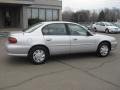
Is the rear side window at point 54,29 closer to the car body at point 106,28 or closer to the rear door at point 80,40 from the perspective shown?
the rear door at point 80,40

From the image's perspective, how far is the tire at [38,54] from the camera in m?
6.56

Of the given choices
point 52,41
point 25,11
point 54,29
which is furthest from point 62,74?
point 25,11

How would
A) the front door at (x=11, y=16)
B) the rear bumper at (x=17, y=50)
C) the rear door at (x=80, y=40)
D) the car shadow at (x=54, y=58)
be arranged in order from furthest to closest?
the front door at (x=11, y=16) < the rear door at (x=80, y=40) < the car shadow at (x=54, y=58) < the rear bumper at (x=17, y=50)

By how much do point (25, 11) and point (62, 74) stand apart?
59.1 ft

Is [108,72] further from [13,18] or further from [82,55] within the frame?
[13,18]

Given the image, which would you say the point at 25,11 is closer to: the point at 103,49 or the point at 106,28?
the point at 106,28

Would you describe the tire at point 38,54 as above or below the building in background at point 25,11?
below

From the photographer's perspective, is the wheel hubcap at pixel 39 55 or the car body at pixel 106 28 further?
the car body at pixel 106 28

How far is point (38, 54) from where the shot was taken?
Result: 21.9 ft

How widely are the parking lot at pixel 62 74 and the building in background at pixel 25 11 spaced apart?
48.2 feet

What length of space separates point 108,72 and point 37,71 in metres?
2.26

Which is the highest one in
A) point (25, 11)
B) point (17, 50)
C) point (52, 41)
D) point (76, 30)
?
point (25, 11)

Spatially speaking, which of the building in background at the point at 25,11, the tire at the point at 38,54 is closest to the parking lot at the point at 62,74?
the tire at the point at 38,54

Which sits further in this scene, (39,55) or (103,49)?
(103,49)
